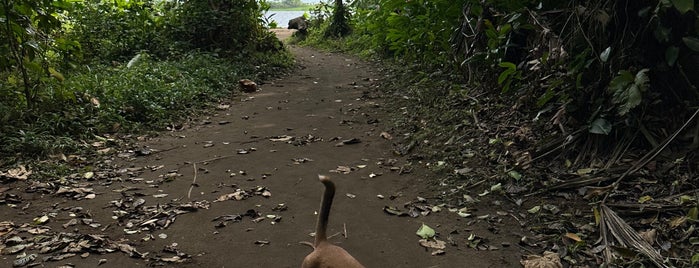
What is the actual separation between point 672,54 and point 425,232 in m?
2.32

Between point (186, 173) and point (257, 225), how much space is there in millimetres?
1569

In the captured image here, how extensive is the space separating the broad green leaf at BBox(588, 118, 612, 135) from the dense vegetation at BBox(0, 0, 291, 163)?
5.27m

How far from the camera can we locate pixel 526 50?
5852 millimetres

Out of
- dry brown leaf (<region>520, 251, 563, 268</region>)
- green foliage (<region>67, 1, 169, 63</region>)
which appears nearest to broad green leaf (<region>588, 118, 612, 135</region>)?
dry brown leaf (<region>520, 251, 563, 268</region>)

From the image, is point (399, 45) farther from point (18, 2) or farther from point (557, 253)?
point (557, 253)

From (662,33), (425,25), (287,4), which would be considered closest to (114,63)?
(425,25)

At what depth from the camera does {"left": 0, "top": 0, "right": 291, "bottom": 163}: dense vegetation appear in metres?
5.64

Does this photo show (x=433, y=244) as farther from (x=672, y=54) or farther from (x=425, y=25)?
(x=425, y=25)

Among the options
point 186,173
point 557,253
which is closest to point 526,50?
point 557,253

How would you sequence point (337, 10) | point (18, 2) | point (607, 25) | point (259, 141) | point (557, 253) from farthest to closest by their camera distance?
point (337, 10)
point (259, 141)
point (18, 2)
point (607, 25)
point (557, 253)

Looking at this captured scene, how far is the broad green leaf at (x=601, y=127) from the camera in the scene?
3.95 meters

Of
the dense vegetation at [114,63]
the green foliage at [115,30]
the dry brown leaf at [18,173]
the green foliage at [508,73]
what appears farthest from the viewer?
the green foliage at [115,30]

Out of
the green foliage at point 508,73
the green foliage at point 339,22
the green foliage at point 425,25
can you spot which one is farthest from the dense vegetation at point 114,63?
the green foliage at point 339,22

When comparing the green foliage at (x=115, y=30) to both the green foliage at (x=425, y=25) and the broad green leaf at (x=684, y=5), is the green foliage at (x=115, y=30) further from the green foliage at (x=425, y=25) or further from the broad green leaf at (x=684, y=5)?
the broad green leaf at (x=684, y=5)
